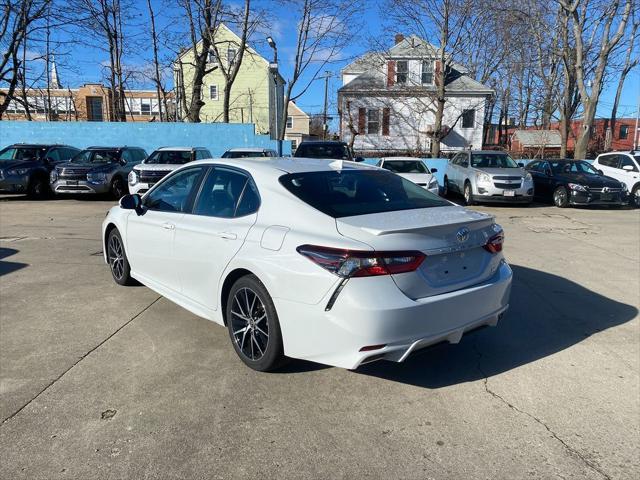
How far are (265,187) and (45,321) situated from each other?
2.72 m

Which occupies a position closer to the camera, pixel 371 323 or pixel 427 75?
pixel 371 323

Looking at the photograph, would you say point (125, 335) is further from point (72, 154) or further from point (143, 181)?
point (72, 154)

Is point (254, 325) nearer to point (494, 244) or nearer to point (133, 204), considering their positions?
point (494, 244)

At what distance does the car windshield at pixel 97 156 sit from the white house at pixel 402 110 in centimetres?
1891

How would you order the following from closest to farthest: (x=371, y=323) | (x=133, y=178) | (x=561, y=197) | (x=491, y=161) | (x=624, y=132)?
1. (x=371, y=323)
2. (x=133, y=178)
3. (x=561, y=197)
4. (x=491, y=161)
5. (x=624, y=132)

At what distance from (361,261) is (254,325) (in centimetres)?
109

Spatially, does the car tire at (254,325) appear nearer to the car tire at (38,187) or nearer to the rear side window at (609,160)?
the car tire at (38,187)

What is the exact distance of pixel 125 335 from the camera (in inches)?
168

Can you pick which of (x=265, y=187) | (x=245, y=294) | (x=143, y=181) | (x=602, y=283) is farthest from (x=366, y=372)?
(x=143, y=181)

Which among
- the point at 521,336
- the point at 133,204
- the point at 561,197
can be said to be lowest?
the point at 521,336

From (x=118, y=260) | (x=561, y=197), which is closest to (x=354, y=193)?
(x=118, y=260)

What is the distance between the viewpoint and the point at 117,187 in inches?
616

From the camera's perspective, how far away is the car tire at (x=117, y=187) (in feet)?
50.6

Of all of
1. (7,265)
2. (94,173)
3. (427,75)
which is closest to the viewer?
(7,265)
